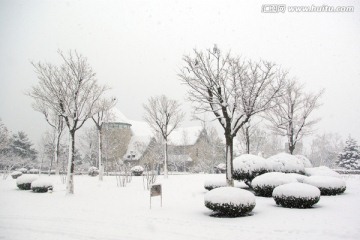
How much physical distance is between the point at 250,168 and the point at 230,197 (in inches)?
290

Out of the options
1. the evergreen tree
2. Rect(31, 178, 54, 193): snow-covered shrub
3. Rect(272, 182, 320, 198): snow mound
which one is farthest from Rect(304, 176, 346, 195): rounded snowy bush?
the evergreen tree

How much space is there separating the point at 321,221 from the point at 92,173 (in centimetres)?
3198

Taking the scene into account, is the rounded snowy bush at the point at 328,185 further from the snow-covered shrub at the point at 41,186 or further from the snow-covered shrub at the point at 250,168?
the snow-covered shrub at the point at 41,186

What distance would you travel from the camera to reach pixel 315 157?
7300 centimetres

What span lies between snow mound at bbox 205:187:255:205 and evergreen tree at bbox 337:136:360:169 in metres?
38.5

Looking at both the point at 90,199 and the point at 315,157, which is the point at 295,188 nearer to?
the point at 90,199

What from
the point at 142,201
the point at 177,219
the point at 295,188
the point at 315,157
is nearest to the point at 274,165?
the point at 295,188

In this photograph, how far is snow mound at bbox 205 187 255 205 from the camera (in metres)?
10.5

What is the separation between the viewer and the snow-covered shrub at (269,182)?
14773mm

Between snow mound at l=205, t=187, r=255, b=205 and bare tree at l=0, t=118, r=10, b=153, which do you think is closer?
snow mound at l=205, t=187, r=255, b=205

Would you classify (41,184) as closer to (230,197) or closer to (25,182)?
(25,182)

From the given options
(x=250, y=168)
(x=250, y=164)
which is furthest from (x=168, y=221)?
(x=250, y=164)

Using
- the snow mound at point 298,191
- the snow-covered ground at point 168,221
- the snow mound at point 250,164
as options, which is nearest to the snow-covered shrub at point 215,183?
the snow mound at point 250,164

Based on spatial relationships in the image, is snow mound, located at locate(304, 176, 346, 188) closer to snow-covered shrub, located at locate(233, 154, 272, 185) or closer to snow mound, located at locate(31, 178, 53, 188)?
snow-covered shrub, located at locate(233, 154, 272, 185)
